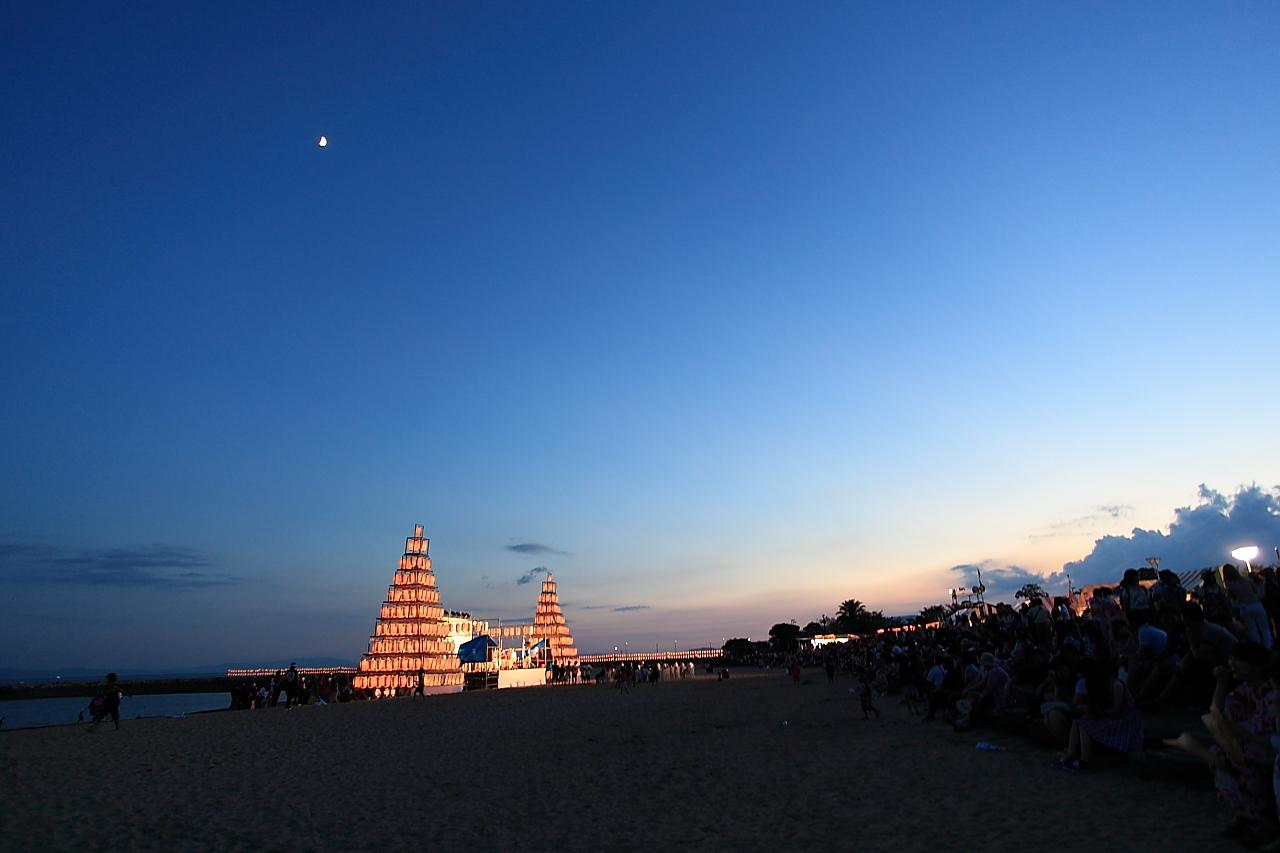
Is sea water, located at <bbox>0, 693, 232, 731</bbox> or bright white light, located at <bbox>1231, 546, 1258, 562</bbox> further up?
bright white light, located at <bbox>1231, 546, 1258, 562</bbox>

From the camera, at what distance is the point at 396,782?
11672 millimetres

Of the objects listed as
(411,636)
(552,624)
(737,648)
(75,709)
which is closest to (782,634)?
(737,648)

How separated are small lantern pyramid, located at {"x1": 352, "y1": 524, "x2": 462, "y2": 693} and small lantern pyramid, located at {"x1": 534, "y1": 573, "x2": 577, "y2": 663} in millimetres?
21105

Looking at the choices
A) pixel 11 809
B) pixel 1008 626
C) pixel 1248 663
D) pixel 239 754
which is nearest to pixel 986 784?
pixel 1248 663

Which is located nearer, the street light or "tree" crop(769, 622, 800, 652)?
the street light

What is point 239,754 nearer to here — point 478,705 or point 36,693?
point 478,705

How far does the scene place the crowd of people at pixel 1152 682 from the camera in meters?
5.50

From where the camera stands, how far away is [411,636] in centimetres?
7244

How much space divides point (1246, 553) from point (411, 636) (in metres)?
67.1

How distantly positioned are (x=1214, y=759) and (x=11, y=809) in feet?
44.6

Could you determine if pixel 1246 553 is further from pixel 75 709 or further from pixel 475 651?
pixel 75 709

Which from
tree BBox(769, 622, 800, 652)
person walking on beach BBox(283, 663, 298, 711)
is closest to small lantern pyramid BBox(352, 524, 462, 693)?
person walking on beach BBox(283, 663, 298, 711)

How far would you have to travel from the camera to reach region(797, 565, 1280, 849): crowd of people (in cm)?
550

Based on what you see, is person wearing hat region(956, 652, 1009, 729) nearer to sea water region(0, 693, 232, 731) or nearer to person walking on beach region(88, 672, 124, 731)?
person walking on beach region(88, 672, 124, 731)
